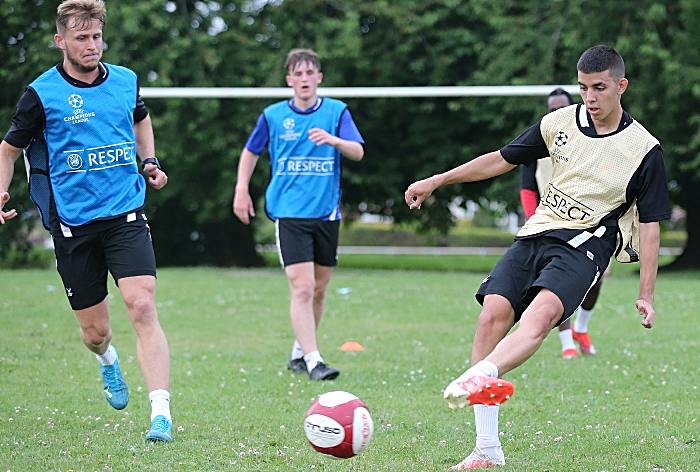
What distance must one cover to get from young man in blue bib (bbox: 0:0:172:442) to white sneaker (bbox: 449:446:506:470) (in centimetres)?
172

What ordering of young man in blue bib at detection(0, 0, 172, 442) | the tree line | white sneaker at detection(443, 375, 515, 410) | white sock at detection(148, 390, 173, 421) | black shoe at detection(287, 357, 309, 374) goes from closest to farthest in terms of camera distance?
white sneaker at detection(443, 375, 515, 410), white sock at detection(148, 390, 173, 421), young man in blue bib at detection(0, 0, 172, 442), black shoe at detection(287, 357, 309, 374), the tree line

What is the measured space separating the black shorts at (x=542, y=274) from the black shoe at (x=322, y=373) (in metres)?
2.86

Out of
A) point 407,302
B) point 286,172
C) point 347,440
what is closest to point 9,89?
point 407,302

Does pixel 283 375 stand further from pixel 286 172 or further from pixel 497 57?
pixel 497 57

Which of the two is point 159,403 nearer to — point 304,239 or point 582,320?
point 304,239

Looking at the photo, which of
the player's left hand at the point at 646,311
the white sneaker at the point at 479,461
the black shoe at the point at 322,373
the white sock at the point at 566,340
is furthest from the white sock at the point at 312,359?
the player's left hand at the point at 646,311

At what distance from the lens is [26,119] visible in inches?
221

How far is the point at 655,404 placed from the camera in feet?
22.1

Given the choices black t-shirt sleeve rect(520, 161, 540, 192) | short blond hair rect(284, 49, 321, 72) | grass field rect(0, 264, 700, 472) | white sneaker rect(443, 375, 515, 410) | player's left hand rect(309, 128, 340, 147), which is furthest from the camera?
black t-shirt sleeve rect(520, 161, 540, 192)

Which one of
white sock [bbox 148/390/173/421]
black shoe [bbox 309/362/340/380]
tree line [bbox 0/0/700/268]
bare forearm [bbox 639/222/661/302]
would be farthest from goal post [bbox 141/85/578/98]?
bare forearm [bbox 639/222/661/302]

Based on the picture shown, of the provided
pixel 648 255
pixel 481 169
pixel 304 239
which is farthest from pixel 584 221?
pixel 304 239

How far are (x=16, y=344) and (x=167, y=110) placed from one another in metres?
13.5

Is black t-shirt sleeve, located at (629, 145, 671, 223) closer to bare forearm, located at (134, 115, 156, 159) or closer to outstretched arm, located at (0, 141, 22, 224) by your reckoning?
bare forearm, located at (134, 115, 156, 159)

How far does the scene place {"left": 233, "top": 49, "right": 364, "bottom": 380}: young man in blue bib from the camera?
816 cm
